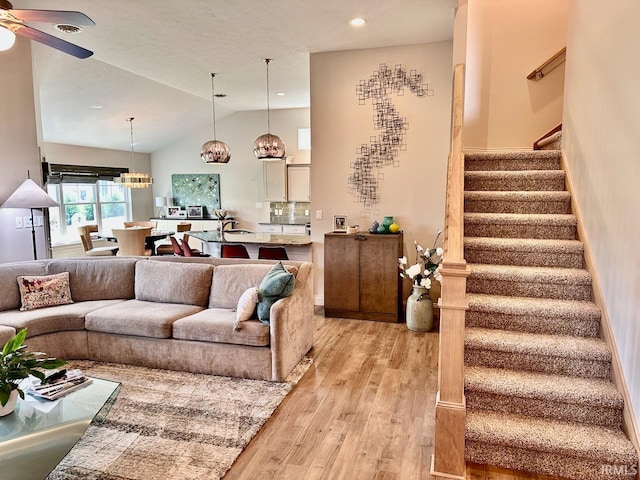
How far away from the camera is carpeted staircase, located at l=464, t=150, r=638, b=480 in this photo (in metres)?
2.23

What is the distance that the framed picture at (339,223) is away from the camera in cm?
517

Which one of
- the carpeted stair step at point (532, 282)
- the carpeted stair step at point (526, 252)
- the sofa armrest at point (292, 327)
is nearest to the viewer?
the carpeted stair step at point (532, 282)

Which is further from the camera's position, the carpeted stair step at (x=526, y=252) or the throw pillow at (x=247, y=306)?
the throw pillow at (x=247, y=306)

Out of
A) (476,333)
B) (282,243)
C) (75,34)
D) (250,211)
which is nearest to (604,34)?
(476,333)

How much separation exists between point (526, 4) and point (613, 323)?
3.81 meters

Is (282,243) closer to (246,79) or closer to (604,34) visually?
(246,79)

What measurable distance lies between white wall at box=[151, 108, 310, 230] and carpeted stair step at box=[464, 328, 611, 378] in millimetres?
6632

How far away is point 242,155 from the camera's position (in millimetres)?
9422

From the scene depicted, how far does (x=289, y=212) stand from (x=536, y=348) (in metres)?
7.14

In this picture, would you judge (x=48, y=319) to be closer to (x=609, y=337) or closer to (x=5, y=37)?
(x=5, y=37)

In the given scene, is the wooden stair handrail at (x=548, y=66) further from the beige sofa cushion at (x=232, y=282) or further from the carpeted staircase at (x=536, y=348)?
the beige sofa cushion at (x=232, y=282)

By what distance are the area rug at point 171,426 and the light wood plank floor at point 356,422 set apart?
0.40 ft

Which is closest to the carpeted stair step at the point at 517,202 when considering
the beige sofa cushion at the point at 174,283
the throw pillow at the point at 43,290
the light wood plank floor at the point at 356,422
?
the light wood plank floor at the point at 356,422

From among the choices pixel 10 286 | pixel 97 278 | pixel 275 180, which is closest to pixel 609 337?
pixel 97 278
